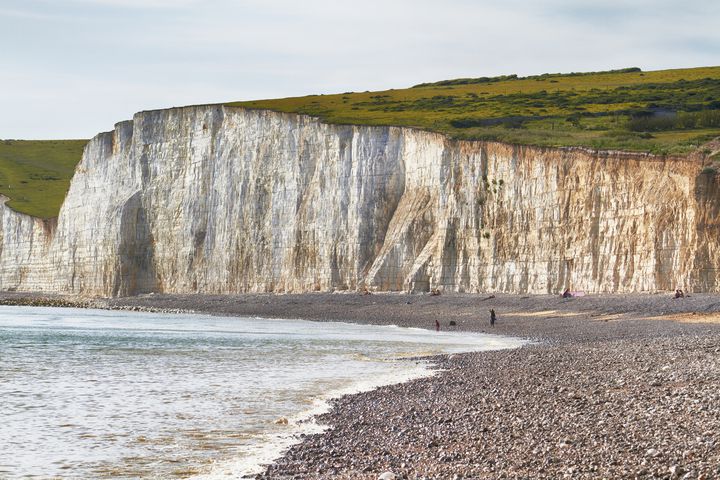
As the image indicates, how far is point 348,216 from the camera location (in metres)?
62.4

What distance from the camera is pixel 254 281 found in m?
67.2

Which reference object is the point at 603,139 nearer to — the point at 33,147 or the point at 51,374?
the point at 51,374

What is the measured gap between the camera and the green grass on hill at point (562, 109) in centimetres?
5375

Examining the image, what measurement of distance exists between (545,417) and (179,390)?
905 centimetres

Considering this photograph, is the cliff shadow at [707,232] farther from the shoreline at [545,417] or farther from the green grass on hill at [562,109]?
the shoreline at [545,417]

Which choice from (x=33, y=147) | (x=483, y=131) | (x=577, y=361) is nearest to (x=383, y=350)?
(x=577, y=361)

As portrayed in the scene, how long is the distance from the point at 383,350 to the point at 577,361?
28.0 feet

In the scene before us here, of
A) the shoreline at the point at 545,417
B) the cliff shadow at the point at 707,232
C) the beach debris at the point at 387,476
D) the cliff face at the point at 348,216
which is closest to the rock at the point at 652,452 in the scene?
the shoreline at the point at 545,417

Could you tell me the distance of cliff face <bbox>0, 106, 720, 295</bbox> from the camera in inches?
1719

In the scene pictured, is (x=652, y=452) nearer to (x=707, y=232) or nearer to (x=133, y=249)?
(x=707, y=232)

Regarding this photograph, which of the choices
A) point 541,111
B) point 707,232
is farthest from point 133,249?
point 707,232

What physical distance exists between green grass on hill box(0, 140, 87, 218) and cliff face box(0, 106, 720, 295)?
351 centimetres

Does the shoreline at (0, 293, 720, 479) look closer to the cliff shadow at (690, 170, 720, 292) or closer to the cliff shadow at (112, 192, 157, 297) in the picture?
the cliff shadow at (690, 170, 720, 292)

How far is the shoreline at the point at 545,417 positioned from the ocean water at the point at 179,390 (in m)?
1.06
